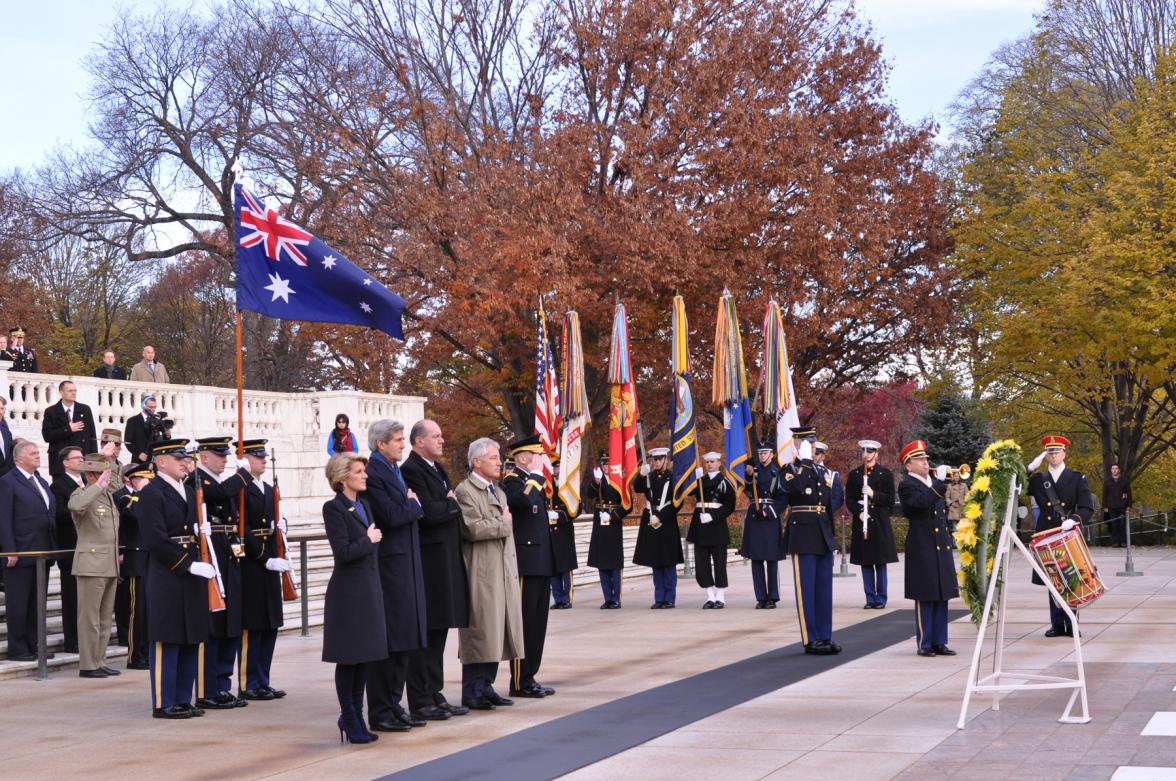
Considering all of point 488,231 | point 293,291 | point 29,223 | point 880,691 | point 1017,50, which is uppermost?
point 1017,50

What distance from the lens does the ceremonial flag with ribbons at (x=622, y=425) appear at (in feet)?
58.0

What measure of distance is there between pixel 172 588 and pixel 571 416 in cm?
915

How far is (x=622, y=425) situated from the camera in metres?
17.8

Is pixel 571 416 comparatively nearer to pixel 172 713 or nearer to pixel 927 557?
pixel 927 557

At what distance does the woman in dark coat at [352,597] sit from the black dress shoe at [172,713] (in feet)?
5.38

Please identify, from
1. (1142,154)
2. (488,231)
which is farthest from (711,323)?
(1142,154)

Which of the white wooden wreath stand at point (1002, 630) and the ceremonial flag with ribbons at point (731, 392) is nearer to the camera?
the white wooden wreath stand at point (1002, 630)

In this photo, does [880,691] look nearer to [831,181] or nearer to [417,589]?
[417,589]

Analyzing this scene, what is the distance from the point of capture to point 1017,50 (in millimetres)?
38500

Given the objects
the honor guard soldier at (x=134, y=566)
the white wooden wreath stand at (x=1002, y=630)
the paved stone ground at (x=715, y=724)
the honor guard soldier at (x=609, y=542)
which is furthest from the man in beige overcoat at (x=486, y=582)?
the honor guard soldier at (x=609, y=542)

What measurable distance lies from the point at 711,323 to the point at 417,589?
19670mm

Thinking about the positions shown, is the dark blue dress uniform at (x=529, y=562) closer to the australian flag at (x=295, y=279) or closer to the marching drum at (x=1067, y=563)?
the australian flag at (x=295, y=279)

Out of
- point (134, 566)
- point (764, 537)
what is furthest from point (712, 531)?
point (134, 566)

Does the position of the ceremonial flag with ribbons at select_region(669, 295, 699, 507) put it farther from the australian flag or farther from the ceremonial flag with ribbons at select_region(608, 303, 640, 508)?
the australian flag
